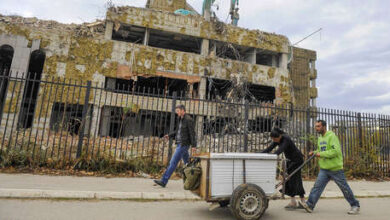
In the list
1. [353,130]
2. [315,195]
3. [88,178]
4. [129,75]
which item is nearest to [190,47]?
[129,75]

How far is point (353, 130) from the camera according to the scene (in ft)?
31.5

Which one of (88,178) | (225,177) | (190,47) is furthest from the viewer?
(190,47)

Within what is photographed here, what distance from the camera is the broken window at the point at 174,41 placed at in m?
19.3

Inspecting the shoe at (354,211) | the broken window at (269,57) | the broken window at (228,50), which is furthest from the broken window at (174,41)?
the shoe at (354,211)

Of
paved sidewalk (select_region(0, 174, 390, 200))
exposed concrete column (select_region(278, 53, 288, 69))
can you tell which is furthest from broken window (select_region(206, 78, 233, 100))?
→ paved sidewalk (select_region(0, 174, 390, 200))

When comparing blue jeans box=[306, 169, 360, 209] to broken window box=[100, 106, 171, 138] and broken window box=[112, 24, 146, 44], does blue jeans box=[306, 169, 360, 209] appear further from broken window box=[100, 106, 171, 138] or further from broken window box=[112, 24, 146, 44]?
broken window box=[112, 24, 146, 44]

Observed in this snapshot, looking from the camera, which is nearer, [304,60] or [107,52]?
[107,52]

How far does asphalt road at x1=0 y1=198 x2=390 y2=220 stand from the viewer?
3.69 m

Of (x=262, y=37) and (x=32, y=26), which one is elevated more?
(x=262, y=37)

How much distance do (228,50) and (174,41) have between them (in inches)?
177

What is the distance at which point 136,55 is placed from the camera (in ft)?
56.0

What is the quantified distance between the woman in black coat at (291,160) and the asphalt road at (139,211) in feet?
0.96

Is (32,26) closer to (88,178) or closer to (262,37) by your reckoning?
(88,178)

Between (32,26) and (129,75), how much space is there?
6.65 m
